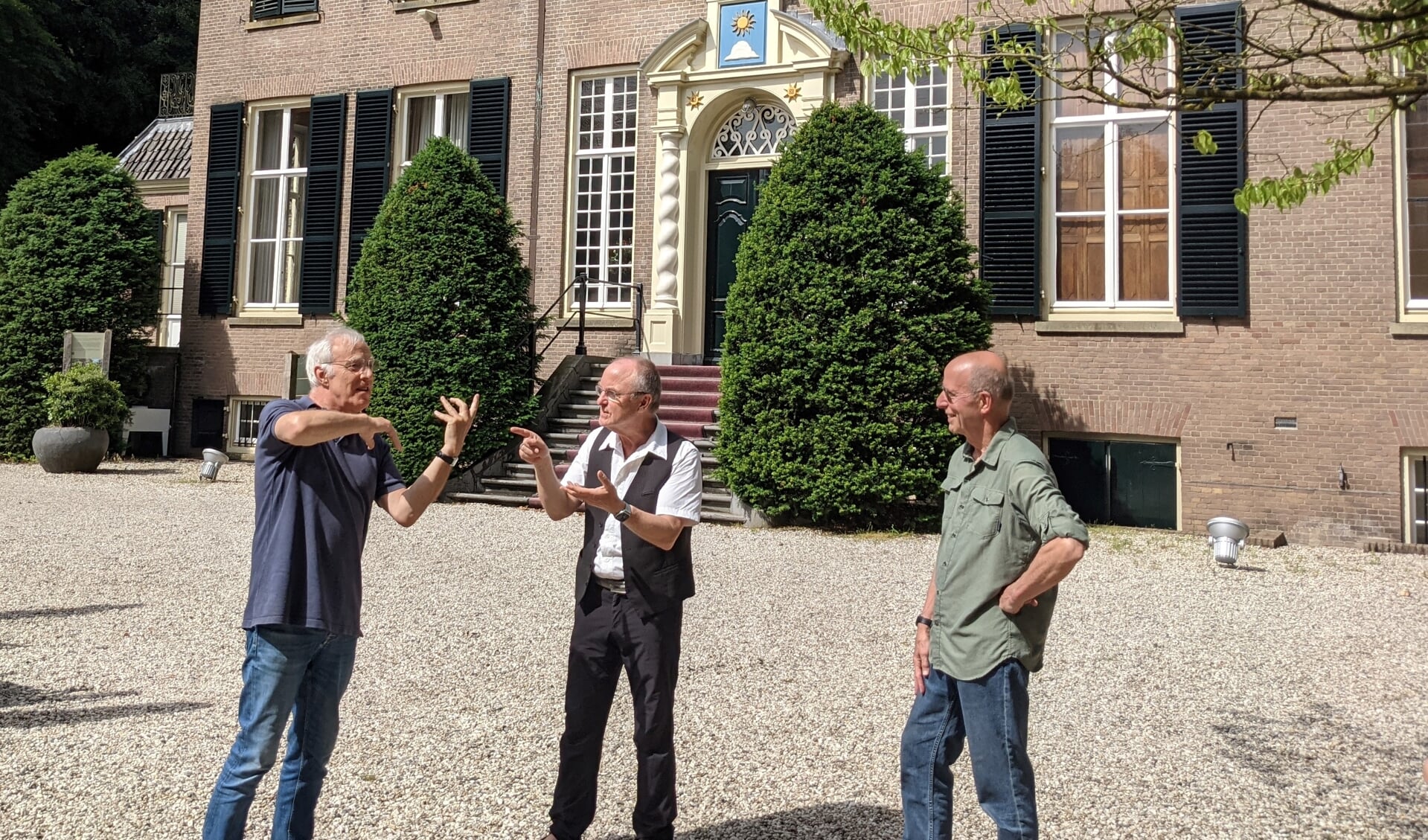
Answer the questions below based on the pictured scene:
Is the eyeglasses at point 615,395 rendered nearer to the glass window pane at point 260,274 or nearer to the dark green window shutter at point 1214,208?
the dark green window shutter at point 1214,208

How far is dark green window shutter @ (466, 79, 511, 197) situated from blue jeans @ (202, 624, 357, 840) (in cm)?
1269

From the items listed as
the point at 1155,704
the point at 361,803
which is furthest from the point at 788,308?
the point at 361,803

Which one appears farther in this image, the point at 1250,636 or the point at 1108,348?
the point at 1108,348

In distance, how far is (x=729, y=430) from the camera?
426 inches

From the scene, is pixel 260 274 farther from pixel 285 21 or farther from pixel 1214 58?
pixel 1214 58

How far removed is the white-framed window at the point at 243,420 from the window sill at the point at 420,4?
6072 millimetres

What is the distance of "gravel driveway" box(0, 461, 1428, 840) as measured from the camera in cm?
376

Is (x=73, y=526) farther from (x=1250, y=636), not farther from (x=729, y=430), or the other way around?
(x=1250, y=636)

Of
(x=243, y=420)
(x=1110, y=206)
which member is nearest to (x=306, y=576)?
(x=1110, y=206)

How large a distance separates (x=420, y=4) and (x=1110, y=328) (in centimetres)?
1055

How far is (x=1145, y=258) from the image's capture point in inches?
469

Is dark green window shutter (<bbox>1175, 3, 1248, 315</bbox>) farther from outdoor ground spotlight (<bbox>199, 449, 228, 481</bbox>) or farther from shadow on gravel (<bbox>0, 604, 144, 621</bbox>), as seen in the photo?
outdoor ground spotlight (<bbox>199, 449, 228, 481</bbox>)

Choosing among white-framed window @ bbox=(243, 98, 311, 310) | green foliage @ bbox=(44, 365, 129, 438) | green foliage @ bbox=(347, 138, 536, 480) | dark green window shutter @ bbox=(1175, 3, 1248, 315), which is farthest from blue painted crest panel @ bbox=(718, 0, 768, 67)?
green foliage @ bbox=(44, 365, 129, 438)

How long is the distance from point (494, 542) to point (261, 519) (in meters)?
6.60
